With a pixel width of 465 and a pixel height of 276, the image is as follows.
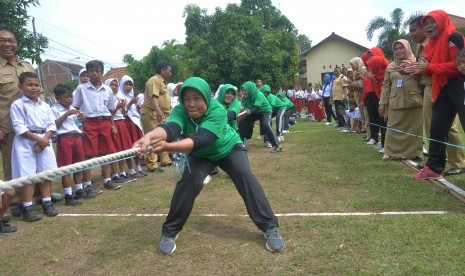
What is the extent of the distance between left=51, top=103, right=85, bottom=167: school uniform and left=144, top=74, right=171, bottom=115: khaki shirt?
1.91 m

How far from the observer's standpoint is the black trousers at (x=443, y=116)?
4.66 meters

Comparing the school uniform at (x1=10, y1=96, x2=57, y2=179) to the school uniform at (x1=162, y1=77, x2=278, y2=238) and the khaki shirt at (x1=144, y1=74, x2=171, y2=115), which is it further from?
the khaki shirt at (x1=144, y1=74, x2=171, y2=115)

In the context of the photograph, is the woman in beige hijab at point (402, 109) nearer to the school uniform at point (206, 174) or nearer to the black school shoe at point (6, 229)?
the school uniform at point (206, 174)

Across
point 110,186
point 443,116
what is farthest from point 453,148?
point 110,186

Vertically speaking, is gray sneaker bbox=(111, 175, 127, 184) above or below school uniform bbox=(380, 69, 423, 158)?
below

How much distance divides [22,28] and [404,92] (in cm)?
836

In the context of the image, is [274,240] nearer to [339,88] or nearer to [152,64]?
[339,88]

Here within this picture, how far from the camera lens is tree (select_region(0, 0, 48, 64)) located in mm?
8148

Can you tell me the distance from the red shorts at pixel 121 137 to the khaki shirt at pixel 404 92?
4884 mm

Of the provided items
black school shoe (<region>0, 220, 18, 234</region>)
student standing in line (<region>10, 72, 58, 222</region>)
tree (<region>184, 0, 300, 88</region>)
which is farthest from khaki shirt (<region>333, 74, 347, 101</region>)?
tree (<region>184, 0, 300, 88</region>)

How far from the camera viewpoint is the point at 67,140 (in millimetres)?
5574

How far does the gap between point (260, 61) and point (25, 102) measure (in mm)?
19088

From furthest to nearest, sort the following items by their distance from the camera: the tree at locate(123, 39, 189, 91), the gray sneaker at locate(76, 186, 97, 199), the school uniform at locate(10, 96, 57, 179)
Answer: the tree at locate(123, 39, 189, 91) < the gray sneaker at locate(76, 186, 97, 199) < the school uniform at locate(10, 96, 57, 179)

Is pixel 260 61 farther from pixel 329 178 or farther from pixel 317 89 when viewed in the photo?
pixel 329 178
